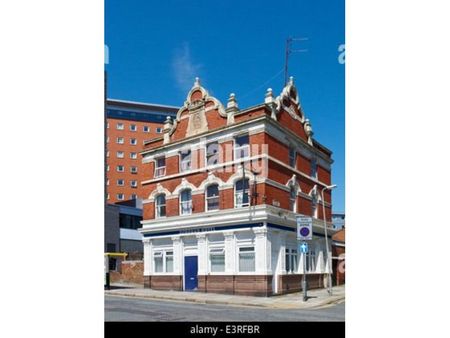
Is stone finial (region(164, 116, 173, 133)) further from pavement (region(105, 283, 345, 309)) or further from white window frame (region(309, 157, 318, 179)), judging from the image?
pavement (region(105, 283, 345, 309))

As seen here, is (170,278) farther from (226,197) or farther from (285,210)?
(285,210)

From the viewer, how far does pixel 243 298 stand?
10578 millimetres

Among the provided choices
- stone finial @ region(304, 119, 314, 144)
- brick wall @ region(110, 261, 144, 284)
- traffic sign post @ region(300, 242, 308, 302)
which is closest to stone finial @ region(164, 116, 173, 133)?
stone finial @ region(304, 119, 314, 144)

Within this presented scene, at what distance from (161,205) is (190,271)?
5.80ft

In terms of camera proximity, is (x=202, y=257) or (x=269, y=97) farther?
(x=202, y=257)

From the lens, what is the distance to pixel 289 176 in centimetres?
1127

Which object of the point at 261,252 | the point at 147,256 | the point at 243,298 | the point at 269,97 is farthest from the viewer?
the point at 147,256

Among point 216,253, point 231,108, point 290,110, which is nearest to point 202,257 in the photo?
point 216,253

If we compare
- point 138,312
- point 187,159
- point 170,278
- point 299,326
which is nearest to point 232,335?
point 299,326

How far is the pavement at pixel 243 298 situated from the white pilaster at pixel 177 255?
1.84 ft

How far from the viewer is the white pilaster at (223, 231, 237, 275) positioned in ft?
36.3

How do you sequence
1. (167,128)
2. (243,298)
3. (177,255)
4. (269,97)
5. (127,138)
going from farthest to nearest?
1. (177,255)
2. (167,128)
3. (127,138)
4. (243,298)
5. (269,97)

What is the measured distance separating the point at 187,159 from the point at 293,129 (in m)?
2.70

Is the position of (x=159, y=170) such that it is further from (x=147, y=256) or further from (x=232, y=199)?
(x=147, y=256)
